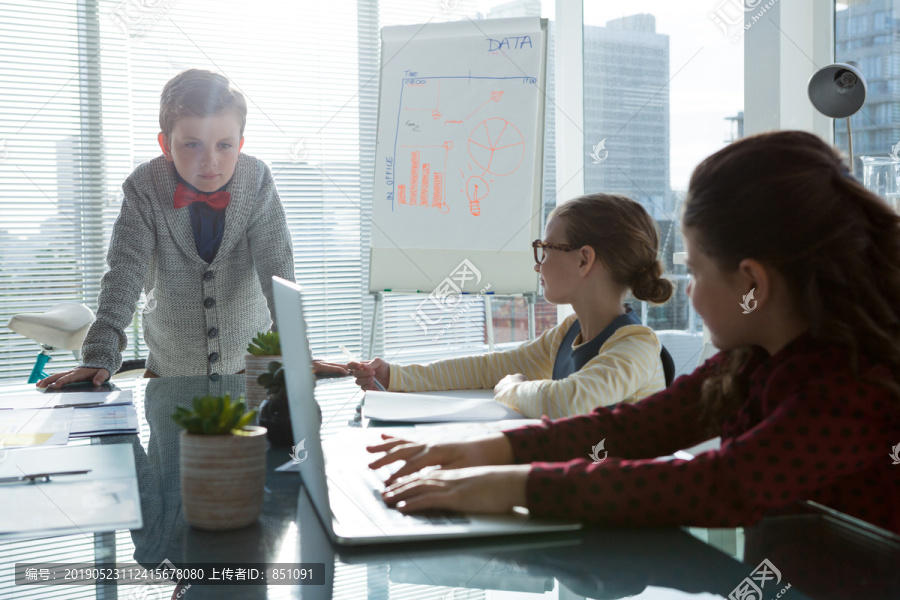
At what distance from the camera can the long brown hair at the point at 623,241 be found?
1462mm

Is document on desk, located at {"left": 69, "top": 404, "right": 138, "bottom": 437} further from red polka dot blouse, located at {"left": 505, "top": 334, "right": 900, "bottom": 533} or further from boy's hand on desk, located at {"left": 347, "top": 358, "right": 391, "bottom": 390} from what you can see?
red polka dot blouse, located at {"left": 505, "top": 334, "right": 900, "bottom": 533}

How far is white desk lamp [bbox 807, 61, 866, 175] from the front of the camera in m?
1.78

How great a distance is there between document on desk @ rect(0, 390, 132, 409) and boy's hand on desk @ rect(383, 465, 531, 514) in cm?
84

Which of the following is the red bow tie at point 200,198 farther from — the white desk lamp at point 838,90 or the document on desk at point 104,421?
the white desk lamp at point 838,90

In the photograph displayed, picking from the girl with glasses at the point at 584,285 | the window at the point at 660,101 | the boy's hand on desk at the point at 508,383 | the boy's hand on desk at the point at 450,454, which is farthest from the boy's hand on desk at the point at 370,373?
the window at the point at 660,101

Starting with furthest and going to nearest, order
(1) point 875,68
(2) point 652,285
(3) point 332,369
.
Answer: (1) point 875,68 < (3) point 332,369 < (2) point 652,285

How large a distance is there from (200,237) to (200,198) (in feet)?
0.33

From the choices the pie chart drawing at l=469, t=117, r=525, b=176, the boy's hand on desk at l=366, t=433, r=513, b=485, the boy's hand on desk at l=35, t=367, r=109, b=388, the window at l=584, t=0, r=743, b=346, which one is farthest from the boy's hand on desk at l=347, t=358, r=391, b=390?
the window at l=584, t=0, r=743, b=346

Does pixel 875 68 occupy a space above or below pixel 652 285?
above

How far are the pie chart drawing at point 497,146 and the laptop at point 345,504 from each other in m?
2.29

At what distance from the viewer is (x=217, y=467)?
0.64 metres

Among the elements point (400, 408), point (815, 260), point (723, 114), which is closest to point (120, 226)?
point (400, 408)

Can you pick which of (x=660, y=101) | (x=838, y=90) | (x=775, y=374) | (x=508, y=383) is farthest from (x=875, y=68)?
(x=775, y=374)

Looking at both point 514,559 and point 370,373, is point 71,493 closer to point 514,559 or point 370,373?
point 514,559
